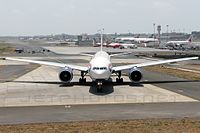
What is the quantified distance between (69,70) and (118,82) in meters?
6.89

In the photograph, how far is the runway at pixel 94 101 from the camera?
26.5 m

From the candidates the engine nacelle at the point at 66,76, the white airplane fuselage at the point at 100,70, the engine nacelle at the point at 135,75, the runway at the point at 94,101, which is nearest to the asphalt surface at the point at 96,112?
the runway at the point at 94,101

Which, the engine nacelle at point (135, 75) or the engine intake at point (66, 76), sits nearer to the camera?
the engine intake at point (66, 76)

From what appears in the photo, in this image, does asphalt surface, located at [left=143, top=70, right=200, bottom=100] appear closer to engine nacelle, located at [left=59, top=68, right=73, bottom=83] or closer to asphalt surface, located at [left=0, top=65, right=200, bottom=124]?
asphalt surface, located at [left=0, top=65, right=200, bottom=124]

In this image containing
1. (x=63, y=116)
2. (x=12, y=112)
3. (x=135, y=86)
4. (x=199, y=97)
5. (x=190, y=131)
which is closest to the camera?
(x=190, y=131)

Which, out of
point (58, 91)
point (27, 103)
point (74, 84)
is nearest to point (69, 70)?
point (74, 84)

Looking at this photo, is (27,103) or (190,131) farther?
(27,103)

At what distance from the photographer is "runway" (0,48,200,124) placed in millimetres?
26547

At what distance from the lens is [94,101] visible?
32.9 m

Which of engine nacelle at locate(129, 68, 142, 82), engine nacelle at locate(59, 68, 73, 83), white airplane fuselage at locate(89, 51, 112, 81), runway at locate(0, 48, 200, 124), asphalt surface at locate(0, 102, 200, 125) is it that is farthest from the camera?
engine nacelle at locate(129, 68, 142, 82)

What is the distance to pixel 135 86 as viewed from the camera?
4372cm

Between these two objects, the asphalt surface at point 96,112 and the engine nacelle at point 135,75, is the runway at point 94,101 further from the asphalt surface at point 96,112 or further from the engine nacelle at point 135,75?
the engine nacelle at point 135,75

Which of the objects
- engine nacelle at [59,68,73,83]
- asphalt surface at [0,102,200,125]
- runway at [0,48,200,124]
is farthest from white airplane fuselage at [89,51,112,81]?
asphalt surface at [0,102,200,125]

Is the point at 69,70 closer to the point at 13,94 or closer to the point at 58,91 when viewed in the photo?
the point at 58,91
